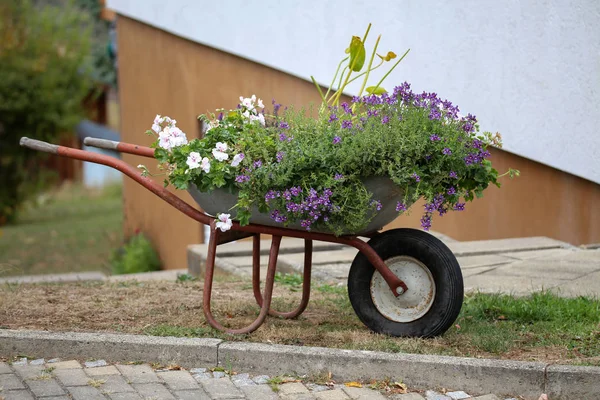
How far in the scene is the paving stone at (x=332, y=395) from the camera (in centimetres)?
335

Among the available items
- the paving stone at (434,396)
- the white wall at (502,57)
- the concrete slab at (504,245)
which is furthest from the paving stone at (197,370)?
the white wall at (502,57)

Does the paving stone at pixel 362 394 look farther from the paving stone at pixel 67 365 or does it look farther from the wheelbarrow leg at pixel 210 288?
the paving stone at pixel 67 365

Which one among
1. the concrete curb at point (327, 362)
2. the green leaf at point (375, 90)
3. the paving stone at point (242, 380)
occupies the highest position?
the green leaf at point (375, 90)

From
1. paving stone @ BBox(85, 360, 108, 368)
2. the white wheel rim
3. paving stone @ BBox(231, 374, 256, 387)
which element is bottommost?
paving stone @ BBox(231, 374, 256, 387)

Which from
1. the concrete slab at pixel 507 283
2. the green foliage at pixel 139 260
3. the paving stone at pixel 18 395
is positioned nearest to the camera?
the paving stone at pixel 18 395

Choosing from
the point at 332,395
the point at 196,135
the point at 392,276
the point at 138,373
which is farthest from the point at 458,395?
the point at 196,135

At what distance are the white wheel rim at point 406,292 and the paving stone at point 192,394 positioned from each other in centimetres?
92

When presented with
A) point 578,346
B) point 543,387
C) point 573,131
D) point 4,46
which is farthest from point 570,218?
point 4,46

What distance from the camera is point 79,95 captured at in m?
17.3

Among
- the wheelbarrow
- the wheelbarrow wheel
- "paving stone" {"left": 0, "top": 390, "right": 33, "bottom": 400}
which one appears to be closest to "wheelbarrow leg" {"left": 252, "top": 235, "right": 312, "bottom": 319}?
the wheelbarrow

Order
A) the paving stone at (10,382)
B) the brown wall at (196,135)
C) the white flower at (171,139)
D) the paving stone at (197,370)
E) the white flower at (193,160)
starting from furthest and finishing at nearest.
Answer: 1. the brown wall at (196,135)
2. the white flower at (171,139)
3. the white flower at (193,160)
4. the paving stone at (197,370)
5. the paving stone at (10,382)

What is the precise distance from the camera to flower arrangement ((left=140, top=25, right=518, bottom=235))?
143 inches

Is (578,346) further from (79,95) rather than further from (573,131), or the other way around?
(79,95)

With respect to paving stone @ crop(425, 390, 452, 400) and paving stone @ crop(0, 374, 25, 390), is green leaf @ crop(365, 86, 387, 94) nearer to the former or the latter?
A: paving stone @ crop(425, 390, 452, 400)
